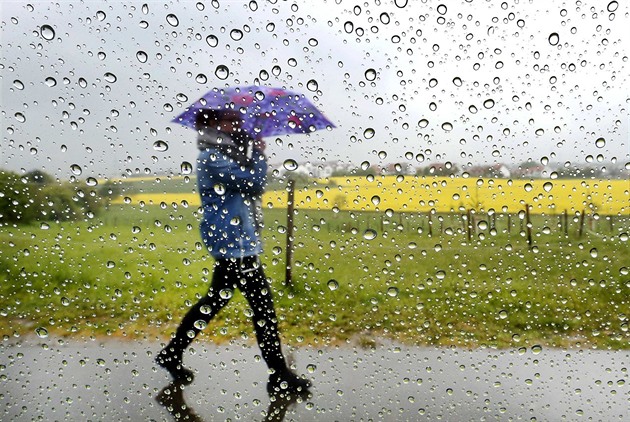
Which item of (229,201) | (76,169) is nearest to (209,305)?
(229,201)

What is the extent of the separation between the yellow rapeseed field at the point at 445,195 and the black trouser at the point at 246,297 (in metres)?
0.21

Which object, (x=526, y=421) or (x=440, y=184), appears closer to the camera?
(x=440, y=184)

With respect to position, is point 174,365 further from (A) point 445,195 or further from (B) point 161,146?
(A) point 445,195

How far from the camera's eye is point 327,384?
131 cm

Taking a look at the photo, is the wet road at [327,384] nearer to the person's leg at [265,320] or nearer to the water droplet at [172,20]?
the person's leg at [265,320]

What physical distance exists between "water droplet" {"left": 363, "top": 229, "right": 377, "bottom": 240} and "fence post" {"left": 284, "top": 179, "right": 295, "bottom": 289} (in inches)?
8.3

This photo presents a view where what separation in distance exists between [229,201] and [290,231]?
19 cm

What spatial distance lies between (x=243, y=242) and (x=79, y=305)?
1.84ft

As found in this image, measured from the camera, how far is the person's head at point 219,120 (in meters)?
1.12

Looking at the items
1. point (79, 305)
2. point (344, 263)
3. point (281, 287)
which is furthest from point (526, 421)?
point (79, 305)

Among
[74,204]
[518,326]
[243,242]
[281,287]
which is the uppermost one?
[74,204]

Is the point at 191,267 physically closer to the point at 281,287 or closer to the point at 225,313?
the point at 225,313

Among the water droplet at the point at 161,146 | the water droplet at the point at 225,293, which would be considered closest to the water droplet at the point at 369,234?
the water droplet at the point at 225,293

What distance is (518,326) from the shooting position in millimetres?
1212
